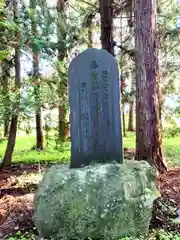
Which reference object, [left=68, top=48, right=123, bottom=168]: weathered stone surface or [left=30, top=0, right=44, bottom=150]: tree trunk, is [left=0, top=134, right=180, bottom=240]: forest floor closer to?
[left=68, top=48, right=123, bottom=168]: weathered stone surface

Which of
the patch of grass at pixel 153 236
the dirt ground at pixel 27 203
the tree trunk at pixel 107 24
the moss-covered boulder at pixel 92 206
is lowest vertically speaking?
the patch of grass at pixel 153 236

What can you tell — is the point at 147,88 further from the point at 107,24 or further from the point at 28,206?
the point at 107,24

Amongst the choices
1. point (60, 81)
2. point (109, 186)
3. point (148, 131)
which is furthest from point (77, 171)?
point (60, 81)

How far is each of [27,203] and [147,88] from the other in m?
3.19

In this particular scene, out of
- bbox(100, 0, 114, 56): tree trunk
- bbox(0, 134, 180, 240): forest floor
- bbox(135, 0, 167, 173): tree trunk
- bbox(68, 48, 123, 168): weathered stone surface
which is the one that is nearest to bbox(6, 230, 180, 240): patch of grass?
bbox(0, 134, 180, 240): forest floor

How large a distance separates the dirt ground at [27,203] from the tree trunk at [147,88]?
57 cm

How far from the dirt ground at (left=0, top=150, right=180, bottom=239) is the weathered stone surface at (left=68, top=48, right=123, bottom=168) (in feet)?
2.86

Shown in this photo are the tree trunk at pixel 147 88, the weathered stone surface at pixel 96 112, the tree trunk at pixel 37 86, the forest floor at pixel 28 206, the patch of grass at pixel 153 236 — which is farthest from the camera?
the tree trunk at pixel 37 86

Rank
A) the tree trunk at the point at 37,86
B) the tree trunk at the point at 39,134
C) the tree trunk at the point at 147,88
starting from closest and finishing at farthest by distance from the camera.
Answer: the tree trunk at the point at 147,88 → the tree trunk at the point at 37,86 → the tree trunk at the point at 39,134

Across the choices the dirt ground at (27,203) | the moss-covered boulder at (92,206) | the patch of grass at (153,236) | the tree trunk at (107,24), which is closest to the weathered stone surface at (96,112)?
the moss-covered boulder at (92,206)

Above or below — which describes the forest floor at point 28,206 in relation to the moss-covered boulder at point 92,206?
below

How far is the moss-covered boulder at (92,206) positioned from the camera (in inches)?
150

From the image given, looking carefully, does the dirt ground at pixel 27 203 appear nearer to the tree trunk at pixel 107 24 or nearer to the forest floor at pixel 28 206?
the forest floor at pixel 28 206

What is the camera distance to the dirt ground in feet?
14.2
